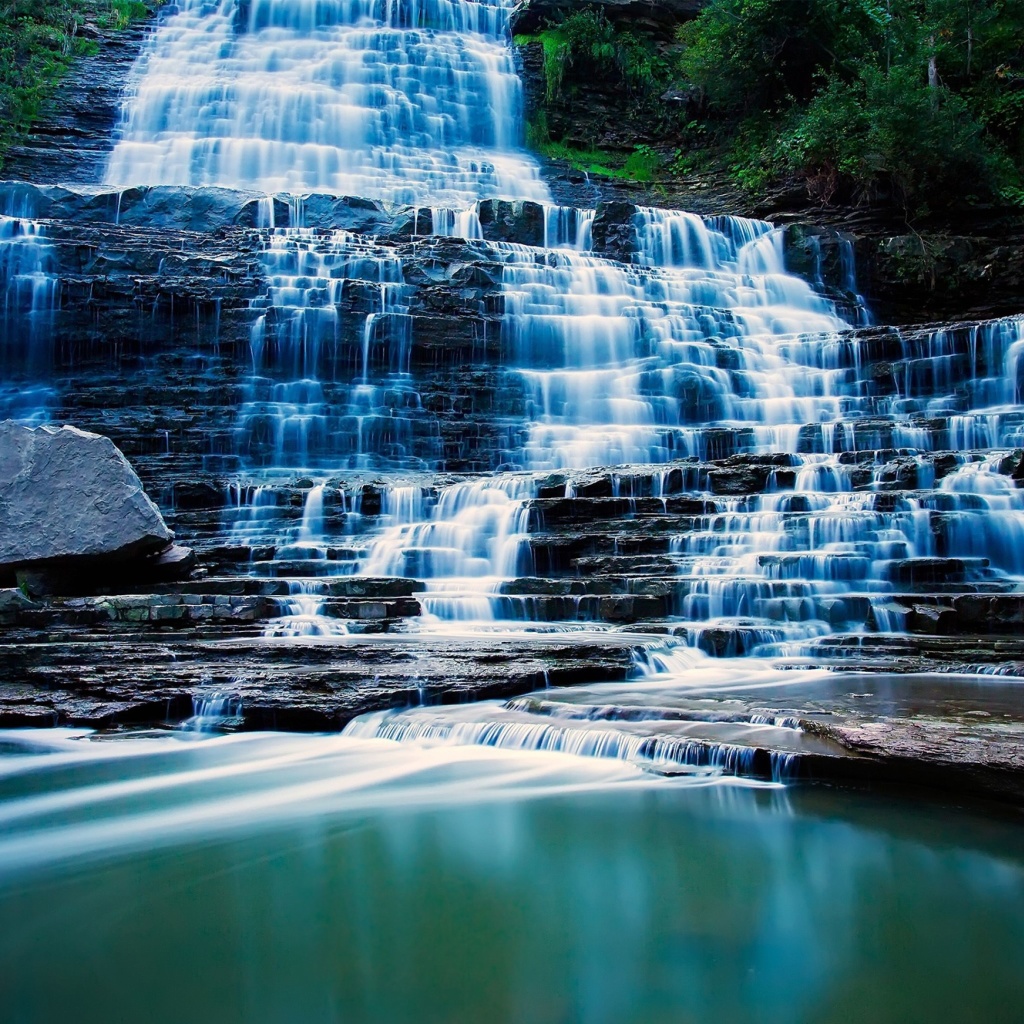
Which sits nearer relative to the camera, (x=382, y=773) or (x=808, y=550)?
(x=382, y=773)

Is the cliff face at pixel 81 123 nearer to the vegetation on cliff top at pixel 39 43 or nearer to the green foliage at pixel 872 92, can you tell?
the vegetation on cliff top at pixel 39 43

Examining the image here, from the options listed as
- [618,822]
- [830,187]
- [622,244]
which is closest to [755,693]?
[618,822]

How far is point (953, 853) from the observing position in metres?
3.66

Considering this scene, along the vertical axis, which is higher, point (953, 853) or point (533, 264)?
point (533, 264)

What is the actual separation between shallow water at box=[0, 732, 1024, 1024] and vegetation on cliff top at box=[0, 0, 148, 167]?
25202 mm

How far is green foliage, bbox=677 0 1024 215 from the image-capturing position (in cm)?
2109

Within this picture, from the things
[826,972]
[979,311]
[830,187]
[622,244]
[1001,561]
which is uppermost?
[830,187]

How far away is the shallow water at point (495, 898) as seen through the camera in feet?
8.68

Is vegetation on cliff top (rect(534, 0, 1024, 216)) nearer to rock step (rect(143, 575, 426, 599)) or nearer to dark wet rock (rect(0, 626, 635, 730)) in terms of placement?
rock step (rect(143, 575, 426, 599))

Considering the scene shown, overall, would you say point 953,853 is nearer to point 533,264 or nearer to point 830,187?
point 533,264

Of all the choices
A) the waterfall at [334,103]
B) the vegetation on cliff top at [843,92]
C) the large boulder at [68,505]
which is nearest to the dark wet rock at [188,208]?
the waterfall at [334,103]

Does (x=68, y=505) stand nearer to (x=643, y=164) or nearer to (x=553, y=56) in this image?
(x=643, y=164)

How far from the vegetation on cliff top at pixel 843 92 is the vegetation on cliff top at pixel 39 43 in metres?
14.1

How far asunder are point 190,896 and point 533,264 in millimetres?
17385
